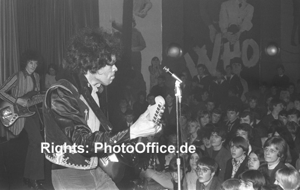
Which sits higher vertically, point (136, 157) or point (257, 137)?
point (257, 137)

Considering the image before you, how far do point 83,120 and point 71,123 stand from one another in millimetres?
56

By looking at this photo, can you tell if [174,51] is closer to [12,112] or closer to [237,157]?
[12,112]

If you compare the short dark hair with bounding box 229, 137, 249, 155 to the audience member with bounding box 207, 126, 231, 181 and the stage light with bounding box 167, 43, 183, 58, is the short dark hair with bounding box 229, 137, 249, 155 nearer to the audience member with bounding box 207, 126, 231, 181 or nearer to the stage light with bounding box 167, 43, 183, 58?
the audience member with bounding box 207, 126, 231, 181

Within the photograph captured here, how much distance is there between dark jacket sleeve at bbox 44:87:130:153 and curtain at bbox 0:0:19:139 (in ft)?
12.5

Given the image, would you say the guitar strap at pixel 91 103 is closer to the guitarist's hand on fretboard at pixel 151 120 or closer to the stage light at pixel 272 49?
the guitarist's hand on fretboard at pixel 151 120

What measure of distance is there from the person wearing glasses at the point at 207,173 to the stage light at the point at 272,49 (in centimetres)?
449

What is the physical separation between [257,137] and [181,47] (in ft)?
10.4

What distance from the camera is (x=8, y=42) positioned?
18.3 feet

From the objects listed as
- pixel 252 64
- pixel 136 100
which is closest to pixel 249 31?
pixel 252 64

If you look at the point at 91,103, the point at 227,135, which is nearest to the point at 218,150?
the point at 227,135

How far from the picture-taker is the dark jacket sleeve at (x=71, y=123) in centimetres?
173

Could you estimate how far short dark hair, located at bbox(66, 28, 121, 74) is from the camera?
2.00 m

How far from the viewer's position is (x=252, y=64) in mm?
7539

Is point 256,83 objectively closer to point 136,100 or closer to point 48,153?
point 136,100
